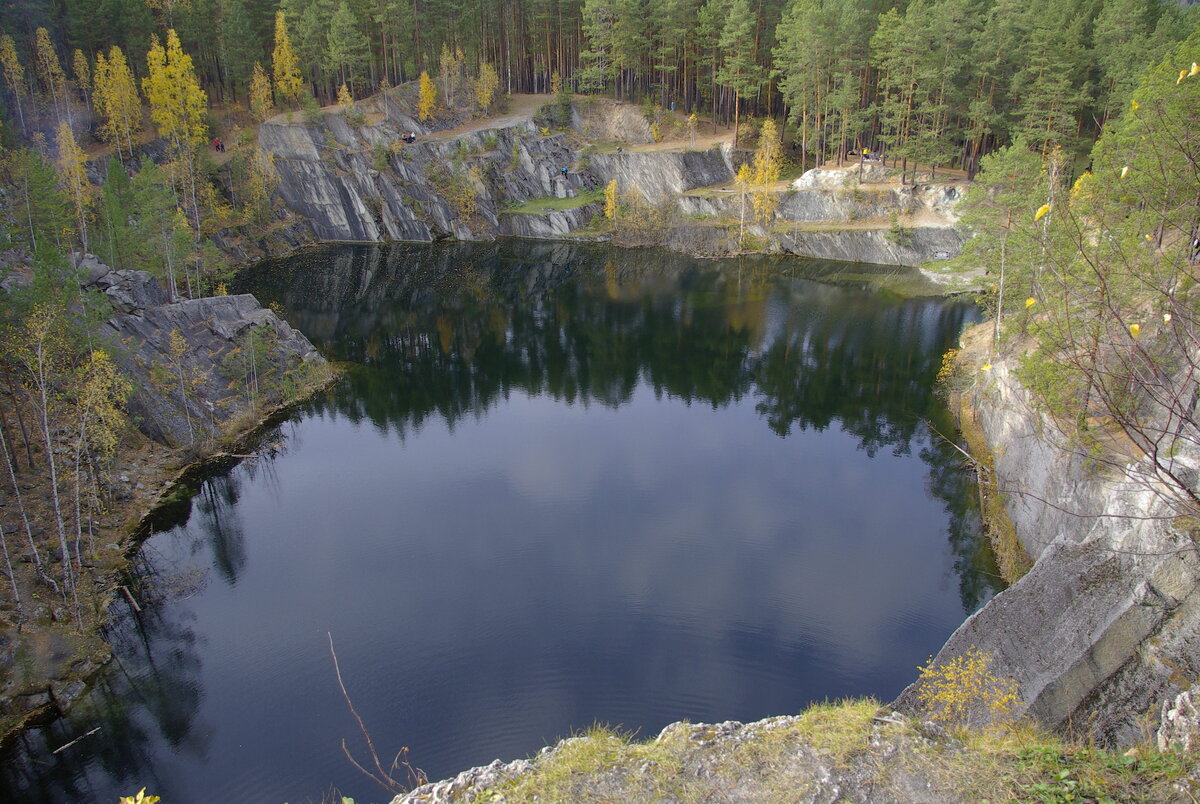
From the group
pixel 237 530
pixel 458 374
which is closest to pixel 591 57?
pixel 458 374

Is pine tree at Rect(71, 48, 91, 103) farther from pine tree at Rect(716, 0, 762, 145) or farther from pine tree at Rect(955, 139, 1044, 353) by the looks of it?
pine tree at Rect(955, 139, 1044, 353)

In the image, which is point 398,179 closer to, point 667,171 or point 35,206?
point 667,171

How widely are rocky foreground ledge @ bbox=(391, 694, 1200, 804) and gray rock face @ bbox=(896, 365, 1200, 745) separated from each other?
416 cm

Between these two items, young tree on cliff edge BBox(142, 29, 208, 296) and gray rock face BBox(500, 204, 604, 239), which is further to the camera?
gray rock face BBox(500, 204, 604, 239)

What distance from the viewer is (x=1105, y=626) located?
15.0 metres

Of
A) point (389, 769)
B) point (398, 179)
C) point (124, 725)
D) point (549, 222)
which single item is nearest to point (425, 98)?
point (398, 179)

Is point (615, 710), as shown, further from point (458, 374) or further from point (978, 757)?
point (458, 374)

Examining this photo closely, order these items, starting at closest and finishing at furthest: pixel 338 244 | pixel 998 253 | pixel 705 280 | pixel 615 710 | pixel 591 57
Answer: pixel 615 710
pixel 998 253
pixel 705 280
pixel 338 244
pixel 591 57

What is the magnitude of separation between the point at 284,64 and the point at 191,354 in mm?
49792

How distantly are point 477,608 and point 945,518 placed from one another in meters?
17.0

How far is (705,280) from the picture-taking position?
61.2 m

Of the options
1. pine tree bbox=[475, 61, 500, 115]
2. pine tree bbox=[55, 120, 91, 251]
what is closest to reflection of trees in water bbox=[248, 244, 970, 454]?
pine tree bbox=[55, 120, 91, 251]

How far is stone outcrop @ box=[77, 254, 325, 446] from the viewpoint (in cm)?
3105

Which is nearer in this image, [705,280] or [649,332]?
[649,332]
